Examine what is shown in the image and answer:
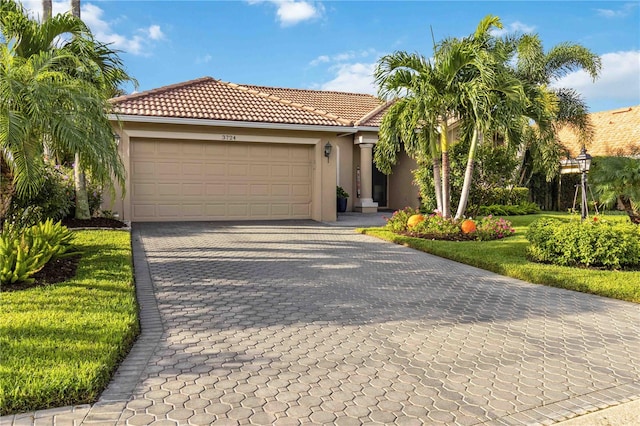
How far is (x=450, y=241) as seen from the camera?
10.8 metres

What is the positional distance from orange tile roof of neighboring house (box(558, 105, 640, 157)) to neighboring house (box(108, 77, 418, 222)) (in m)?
12.9

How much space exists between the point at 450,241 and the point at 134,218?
30.3ft

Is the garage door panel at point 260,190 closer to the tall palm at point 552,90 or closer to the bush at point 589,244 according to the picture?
the bush at point 589,244

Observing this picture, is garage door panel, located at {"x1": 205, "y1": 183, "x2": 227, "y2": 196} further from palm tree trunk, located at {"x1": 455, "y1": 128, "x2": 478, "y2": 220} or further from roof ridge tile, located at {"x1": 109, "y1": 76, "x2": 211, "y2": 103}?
palm tree trunk, located at {"x1": 455, "y1": 128, "x2": 478, "y2": 220}

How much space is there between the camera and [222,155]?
15.0 m

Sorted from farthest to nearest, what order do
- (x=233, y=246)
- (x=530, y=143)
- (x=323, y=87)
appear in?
(x=323, y=87), (x=530, y=143), (x=233, y=246)

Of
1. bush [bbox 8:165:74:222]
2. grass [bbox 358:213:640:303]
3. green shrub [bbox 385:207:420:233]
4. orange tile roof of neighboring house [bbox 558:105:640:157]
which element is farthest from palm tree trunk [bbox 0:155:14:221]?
orange tile roof of neighboring house [bbox 558:105:640:157]

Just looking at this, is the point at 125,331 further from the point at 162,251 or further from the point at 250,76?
the point at 250,76

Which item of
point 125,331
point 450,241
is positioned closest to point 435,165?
point 450,241

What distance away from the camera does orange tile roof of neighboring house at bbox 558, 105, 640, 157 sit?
21341mm

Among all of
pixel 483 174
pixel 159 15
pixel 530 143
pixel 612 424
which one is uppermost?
pixel 159 15

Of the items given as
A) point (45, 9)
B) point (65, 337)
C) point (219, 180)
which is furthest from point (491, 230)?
point (45, 9)

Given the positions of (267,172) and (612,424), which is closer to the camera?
(612,424)

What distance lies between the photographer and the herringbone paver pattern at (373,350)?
3248mm
